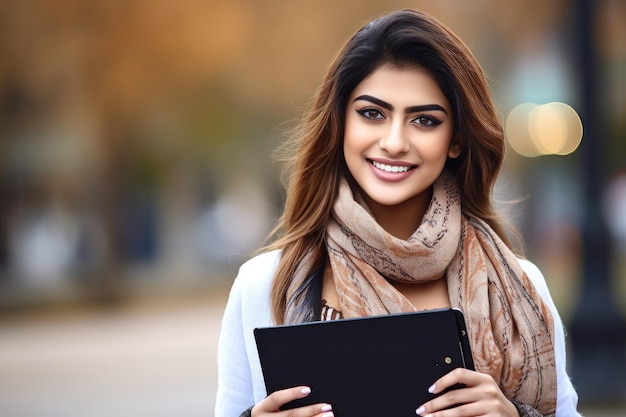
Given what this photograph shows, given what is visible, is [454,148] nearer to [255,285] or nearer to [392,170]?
[392,170]

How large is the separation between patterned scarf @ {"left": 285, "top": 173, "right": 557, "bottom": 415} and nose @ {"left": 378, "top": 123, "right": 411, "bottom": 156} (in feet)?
0.58

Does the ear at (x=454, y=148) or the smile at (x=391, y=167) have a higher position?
the ear at (x=454, y=148)

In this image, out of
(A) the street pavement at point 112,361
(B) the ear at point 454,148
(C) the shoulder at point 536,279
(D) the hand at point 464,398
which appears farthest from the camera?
(A) the street pavement at point 112,361

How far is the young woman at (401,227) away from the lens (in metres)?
2.66

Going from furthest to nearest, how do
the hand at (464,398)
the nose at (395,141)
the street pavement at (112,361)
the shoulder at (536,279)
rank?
1. the street pavement at (112,361)
2. the shoulder at (536,279)
3. the nose at (395,141)
4. the hand at (464,398)

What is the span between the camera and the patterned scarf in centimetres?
265

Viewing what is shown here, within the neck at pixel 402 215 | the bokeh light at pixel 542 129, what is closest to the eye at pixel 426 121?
the neck at pixel 402 215

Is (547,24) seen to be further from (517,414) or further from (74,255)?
(517,414)

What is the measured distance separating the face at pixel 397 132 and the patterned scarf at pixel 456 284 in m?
0.09

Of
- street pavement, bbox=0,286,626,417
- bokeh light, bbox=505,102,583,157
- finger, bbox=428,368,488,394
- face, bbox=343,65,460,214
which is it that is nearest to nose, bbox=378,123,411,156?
face, bbox=343,65,460,214

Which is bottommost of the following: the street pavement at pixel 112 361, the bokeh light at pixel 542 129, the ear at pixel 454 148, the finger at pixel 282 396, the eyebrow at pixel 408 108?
the finger at pixel 282 396

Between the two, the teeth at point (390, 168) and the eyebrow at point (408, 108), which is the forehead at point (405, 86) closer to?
the eyebrow at point (408, 108)

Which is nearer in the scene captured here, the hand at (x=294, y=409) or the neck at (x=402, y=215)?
the hand at (x=294, y=409)

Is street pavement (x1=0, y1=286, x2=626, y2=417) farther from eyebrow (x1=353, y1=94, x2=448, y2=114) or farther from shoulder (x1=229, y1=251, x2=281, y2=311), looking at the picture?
eyebrow (x1=353, y1=94, x2=448, y2=114)
